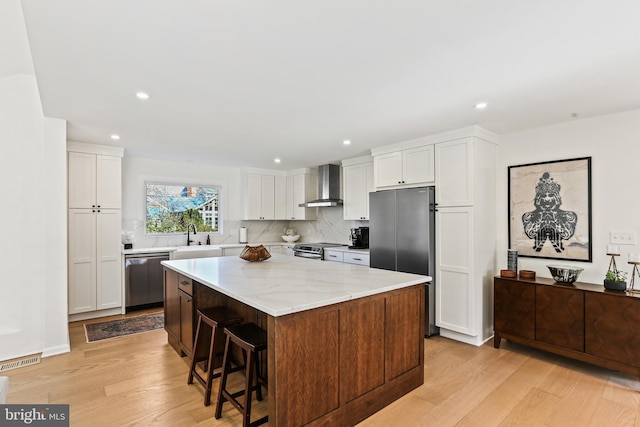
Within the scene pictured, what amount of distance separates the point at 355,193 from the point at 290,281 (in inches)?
114

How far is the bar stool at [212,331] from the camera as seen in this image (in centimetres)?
230

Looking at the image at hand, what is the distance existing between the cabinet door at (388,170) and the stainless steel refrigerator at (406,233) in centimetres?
15

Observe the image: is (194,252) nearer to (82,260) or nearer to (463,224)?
(82,260)

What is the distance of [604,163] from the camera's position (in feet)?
10.0

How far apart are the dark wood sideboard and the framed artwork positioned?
0.37m

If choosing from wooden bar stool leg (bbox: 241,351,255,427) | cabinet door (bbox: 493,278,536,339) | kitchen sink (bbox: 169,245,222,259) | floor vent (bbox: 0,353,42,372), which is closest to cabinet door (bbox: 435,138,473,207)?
cabinet door (bbox: 493,278,536,339)

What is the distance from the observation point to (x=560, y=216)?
3307 millimetres

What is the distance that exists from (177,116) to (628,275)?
175 inches

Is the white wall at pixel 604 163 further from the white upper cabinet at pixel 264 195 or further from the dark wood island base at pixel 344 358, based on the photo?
the white upper cabinet at pixel 264 195

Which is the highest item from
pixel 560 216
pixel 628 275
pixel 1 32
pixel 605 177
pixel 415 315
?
pixel 1 32

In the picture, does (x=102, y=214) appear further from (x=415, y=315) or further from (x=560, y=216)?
(x=560, y=216)

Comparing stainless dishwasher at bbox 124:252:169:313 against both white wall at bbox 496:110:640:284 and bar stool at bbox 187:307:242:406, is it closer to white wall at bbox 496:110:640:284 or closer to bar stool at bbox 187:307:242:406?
bar stool at bbox 187:307:242:406

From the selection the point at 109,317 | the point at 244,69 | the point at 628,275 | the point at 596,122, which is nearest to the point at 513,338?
the point at 628,275

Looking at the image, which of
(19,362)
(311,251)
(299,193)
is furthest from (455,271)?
(19,362)
